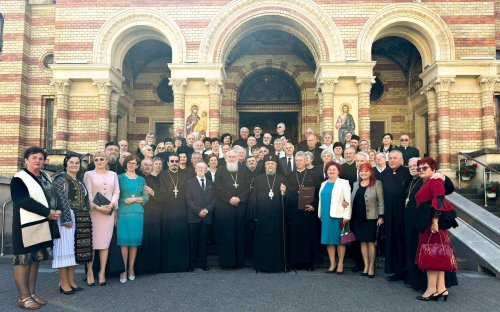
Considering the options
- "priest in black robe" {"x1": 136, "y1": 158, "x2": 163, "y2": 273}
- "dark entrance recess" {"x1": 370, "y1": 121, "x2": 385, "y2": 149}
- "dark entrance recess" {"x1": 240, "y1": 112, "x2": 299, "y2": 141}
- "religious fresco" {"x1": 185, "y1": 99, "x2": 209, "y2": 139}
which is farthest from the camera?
"dark entrance recess" {"x1": 240, "y1": 112, "x2": 299, "y2": 141}

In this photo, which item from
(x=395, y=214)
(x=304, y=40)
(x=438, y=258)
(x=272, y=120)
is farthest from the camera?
(x=272, y=120)

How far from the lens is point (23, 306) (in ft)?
15.4

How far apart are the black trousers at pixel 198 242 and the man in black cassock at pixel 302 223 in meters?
1.55

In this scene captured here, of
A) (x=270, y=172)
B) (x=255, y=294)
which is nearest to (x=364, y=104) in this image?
(x=270, y=172)

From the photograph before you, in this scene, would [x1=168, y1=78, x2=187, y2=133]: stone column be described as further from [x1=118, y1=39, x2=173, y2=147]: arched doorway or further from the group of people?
the group of people

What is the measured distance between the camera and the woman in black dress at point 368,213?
628 cm

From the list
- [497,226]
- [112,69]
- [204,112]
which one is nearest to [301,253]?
[497,226]

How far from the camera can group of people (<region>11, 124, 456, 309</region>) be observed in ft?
16.6

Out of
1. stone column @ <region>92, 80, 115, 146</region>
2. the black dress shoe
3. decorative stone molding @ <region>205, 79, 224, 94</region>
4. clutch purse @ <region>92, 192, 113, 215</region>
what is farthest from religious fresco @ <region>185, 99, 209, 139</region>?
the black dress shoe

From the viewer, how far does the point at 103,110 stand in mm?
13797

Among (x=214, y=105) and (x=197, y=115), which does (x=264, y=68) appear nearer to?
(x=214, y=105)

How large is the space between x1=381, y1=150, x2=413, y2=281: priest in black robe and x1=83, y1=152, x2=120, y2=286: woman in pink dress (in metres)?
4.35

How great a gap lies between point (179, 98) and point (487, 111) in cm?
1084

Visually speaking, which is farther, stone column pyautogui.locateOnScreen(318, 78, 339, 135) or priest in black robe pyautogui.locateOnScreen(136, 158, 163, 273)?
stone column pyautogui.locateOnScreen(318, 78, 339, 135)
